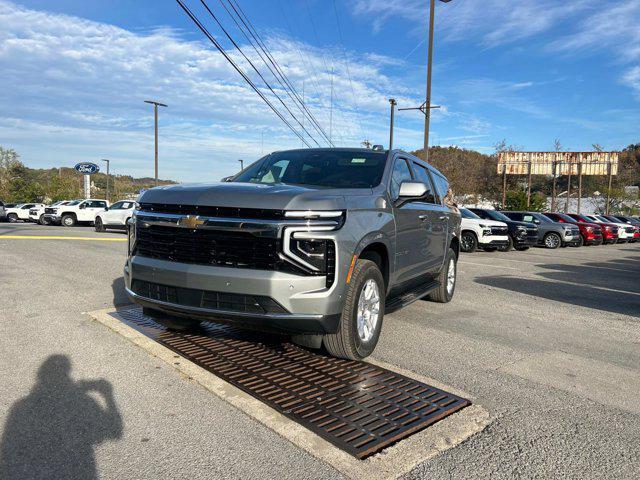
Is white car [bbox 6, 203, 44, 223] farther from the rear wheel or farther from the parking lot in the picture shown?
the parking lot

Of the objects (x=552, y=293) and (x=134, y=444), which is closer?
(x=134, y=444)

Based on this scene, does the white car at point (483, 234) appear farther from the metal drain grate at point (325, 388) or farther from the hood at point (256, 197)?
the hood at point (256, 197)

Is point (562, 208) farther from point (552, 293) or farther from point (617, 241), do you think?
point (552, 293)

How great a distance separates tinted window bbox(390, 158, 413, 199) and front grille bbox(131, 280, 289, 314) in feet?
6.31

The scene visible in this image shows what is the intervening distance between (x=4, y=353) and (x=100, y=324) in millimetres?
1105

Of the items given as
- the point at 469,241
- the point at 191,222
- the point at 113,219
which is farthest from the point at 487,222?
the point at 113,219

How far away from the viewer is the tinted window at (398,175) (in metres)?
5.00

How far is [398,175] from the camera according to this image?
208 inches

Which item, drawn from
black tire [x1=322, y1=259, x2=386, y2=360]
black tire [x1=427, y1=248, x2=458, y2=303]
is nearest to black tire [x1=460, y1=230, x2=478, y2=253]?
black tire [x1=427, y1=248, x2=458, y2=303]

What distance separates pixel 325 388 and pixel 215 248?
134cm

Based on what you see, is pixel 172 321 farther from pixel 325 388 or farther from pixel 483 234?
pixel 483 234

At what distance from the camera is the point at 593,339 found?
5.45 meters

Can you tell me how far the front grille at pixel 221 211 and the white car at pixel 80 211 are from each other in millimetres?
28810

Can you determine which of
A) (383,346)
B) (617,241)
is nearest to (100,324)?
(383,346)
